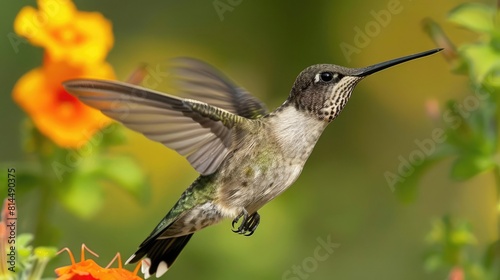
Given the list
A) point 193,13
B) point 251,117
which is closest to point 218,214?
point 251,117

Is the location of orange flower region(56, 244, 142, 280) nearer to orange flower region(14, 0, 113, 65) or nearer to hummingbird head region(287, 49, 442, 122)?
hummingbird head region(287, 49, 442, 122)

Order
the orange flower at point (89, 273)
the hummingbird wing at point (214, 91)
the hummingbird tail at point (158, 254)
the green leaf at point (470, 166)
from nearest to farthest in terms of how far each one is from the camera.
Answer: the orange flower at point (89, 273)
the hummingbird tail at point (158, 254)
the hummingbird wing at point (214, 91)
the green leaf at point (470, 166)

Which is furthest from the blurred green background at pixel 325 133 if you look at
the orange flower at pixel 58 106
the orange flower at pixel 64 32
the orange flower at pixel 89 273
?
the orange flower at pixel 89 273

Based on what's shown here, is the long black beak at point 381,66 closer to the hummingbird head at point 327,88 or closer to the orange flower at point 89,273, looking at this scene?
the hummingbird head at point 327,88

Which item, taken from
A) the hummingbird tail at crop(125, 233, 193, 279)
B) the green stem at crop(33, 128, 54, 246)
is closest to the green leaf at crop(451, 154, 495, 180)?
the hummingbird tail at crop(125, 233, 193, 279)

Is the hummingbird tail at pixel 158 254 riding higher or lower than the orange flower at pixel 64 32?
lower

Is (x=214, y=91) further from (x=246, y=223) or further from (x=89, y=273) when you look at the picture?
(x=89, y=273)
